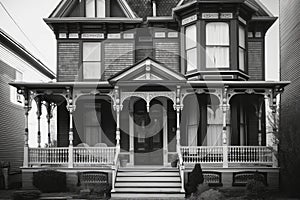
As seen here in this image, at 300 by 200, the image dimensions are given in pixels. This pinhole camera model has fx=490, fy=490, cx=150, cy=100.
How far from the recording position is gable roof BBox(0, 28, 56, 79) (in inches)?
1082

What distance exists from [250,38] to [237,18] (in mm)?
2341

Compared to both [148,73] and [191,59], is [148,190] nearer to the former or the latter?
[148,73]

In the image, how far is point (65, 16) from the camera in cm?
2486

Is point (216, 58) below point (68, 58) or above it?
below

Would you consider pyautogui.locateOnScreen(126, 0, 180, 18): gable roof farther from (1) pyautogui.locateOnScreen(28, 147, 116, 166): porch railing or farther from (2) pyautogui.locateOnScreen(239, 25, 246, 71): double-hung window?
(1) pyautogui.locateOnScreen(28, 147, 116, 166): porch railing

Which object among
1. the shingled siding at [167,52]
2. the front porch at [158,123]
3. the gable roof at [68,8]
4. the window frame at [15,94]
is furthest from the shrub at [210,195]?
the window frame at [15,94]

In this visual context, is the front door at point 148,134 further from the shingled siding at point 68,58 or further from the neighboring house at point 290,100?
the neighboring house at point 290,100

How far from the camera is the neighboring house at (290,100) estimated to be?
67.9ft

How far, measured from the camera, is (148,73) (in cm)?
2164

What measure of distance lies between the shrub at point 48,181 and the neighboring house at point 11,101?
6.69m

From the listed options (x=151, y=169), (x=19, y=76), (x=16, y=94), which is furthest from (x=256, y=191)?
(x=19, y=76)

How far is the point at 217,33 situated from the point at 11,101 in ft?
44.6

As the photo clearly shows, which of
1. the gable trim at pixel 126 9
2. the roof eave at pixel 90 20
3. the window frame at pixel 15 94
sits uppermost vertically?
the gable trim at pixel 126 9

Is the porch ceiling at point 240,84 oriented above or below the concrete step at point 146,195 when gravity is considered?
above
